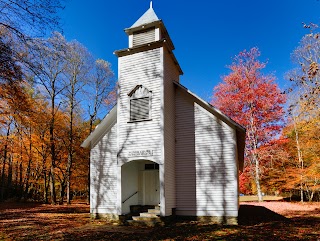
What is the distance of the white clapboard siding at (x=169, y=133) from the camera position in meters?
12.1

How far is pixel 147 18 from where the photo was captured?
48.7ft

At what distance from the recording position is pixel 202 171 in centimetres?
1280

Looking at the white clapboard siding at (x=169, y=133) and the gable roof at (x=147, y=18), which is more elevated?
the gable roof at (x=147, y=18)

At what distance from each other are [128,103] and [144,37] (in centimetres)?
395

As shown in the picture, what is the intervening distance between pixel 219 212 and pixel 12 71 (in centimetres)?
1030

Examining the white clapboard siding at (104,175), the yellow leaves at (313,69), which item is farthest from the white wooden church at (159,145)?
the yellow leaves at (313,69)

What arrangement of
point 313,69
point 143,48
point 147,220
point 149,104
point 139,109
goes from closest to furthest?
point 313,69, point 147,220, point 149,104, point 139,109, point 143,48

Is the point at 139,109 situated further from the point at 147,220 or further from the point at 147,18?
the point at 147,18

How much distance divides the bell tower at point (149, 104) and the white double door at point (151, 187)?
1665 mm

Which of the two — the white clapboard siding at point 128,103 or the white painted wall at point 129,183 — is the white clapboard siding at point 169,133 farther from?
the white painted wall at point 129,183

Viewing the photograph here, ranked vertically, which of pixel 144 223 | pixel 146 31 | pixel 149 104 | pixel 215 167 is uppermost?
pixel 146 31

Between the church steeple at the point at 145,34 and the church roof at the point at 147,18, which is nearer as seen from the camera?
the church steeple at the point at 145,34

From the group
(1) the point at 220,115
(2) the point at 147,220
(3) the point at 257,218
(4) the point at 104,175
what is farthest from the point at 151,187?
(3) the point at 257,218

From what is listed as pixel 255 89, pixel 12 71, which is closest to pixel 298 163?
pixel 255 89
